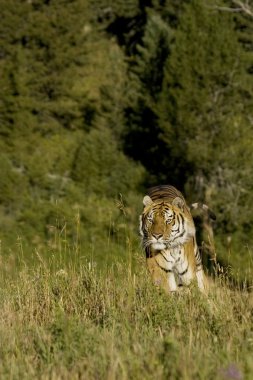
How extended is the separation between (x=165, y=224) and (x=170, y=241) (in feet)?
0.49

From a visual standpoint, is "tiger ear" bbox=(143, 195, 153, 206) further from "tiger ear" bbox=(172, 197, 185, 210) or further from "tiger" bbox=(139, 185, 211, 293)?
→ "tiger ear" bbox=(172, 197, 185, 210)

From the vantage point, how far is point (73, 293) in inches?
281

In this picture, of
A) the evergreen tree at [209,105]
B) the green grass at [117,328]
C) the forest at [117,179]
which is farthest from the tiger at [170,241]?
the evergreen tree at [209,105]

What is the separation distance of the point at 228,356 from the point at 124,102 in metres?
28.4

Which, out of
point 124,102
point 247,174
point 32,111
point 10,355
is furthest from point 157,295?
point 32,111

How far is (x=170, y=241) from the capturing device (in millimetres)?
8477

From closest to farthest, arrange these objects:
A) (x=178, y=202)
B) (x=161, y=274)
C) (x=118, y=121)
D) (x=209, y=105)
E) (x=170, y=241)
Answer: (x=161, y=274), (x=170, y=241), (x=178, y=202), (x=209, y=105), (x=118, y=121)

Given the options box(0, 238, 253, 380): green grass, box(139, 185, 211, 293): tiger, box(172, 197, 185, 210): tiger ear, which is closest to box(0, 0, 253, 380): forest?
box(0, 238, 253, 380): green grass

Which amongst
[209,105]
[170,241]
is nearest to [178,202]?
[170,241]

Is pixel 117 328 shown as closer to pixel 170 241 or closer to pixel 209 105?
pixel 170 241

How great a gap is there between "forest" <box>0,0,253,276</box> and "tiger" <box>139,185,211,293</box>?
12.1 meters

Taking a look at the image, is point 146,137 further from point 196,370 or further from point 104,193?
point 196,370

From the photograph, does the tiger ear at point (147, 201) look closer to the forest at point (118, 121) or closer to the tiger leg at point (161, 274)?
the tiger leg at point (161, 274)

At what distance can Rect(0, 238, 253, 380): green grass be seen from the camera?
499 centimetres
